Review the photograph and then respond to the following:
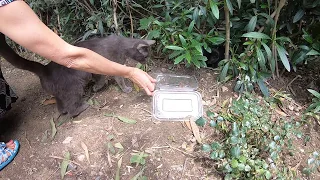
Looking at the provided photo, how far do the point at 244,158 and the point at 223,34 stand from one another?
4.15 feet

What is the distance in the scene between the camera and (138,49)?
9.71 feet

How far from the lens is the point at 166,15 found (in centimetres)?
285

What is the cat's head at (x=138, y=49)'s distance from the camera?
2949 millimetres

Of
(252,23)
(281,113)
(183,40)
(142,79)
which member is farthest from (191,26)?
(281,113)

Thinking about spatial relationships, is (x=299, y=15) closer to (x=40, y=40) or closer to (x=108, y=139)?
(x=108, y=139)

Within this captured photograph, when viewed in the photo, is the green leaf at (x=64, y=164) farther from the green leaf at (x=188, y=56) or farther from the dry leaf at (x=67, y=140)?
the green leaf at (x=188, y=56)

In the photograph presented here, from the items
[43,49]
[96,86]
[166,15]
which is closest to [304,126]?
[166,15]

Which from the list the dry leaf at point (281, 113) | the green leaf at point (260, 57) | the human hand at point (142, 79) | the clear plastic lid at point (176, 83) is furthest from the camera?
the clear plastic lid at point (176, 83)

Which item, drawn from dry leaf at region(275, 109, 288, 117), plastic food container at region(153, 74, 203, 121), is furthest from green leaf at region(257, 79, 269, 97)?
A: plastic food container at region(153, 74, 203, 121)

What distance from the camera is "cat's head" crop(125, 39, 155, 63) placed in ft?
9.68

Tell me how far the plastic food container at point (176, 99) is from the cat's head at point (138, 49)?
0.27m

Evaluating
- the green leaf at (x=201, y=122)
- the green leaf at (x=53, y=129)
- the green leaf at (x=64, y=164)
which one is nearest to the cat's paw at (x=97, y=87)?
the green leaf at (x=53, y=129)

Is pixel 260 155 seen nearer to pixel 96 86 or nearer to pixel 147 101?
pixel 147 101

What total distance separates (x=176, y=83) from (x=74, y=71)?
1.00m
